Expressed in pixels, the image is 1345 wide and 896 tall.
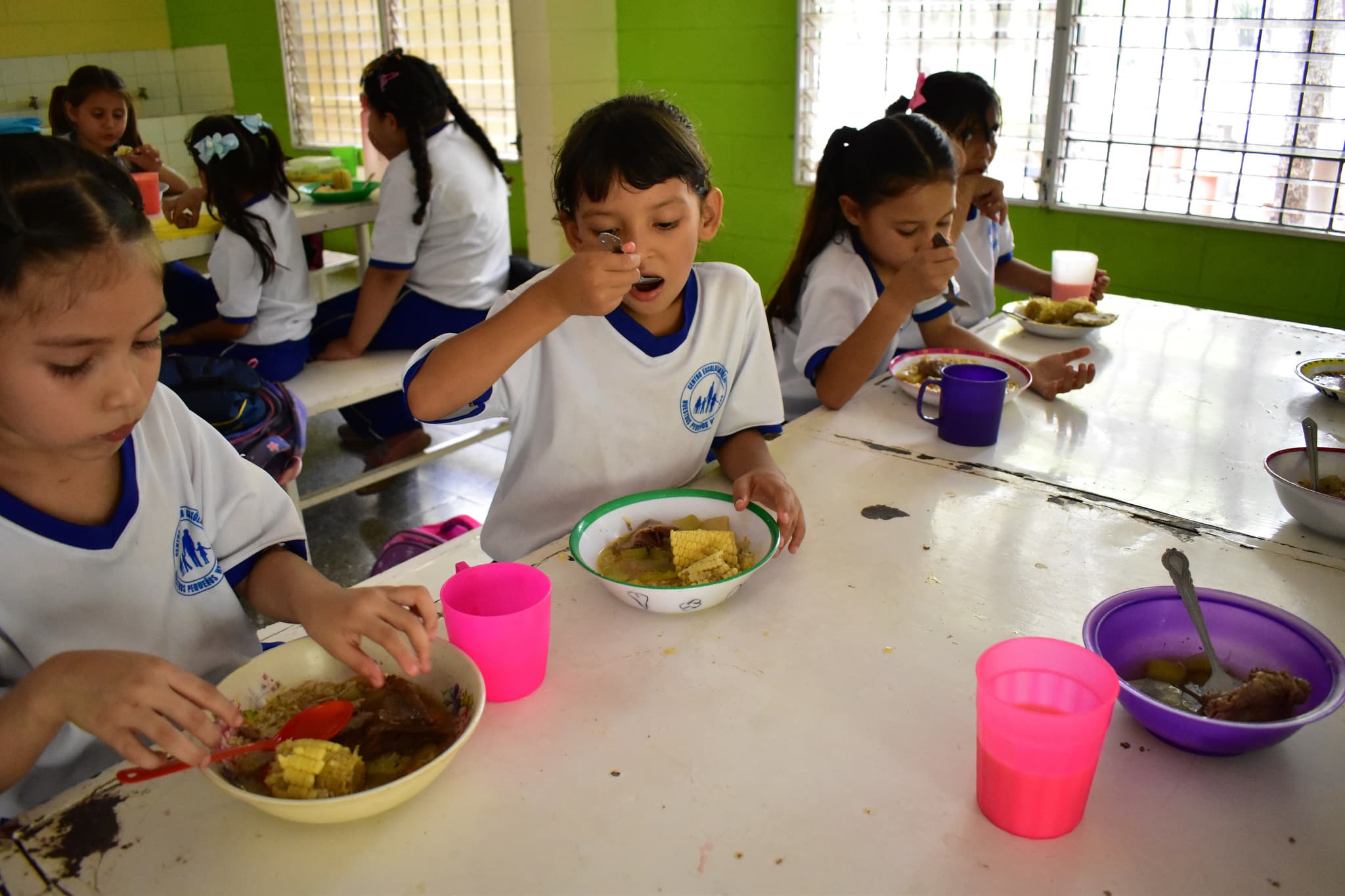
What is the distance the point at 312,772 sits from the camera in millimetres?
802

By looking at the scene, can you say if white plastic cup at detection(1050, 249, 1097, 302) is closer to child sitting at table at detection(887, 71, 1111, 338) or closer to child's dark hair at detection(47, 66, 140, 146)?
child sitting at table at detection(887, 71, 1111, 338)

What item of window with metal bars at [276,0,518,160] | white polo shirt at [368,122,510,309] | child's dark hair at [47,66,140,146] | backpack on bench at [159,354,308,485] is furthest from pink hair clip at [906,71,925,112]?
child's dark hair at [47,66,140,146]

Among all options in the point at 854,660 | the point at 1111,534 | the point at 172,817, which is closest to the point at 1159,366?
the point at 1111,534

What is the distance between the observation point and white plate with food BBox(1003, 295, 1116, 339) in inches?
86.9

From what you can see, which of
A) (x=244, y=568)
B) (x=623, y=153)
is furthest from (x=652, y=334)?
(x=244, y=568)

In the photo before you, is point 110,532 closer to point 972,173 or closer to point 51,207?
point 51,207

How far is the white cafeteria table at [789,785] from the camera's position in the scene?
76cm

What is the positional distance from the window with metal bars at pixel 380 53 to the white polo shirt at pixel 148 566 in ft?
12.5

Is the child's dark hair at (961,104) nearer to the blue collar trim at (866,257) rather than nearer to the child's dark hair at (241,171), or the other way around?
the blue collar trim at (866,257)

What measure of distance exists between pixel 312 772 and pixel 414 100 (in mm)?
2662

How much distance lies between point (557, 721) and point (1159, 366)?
1623 millimetres

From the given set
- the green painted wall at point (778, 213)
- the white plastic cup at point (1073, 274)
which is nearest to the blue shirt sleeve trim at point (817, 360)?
the white plastic cup at point (1073, 274)

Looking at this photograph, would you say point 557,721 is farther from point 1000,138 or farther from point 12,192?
point 1000,138

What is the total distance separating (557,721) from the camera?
939 millimetres
